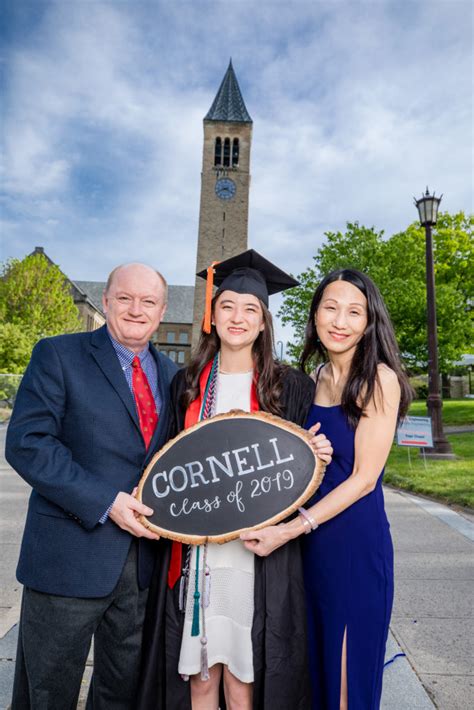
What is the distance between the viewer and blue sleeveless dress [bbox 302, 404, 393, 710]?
2.12 meters

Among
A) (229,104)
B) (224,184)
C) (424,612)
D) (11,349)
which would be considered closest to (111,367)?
(424,612)

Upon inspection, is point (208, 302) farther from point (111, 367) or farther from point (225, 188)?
point (225, 188)

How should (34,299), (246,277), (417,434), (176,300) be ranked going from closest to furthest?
(246,277) < (417,434) < (34,299) < (176,300)

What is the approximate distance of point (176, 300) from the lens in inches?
2955

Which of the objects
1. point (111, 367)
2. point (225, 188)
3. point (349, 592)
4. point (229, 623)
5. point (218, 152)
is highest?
point (218, 152)

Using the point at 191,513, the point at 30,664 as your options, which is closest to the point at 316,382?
the point at 191,513

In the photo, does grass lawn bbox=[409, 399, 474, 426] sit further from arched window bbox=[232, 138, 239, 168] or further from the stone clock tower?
arched window bbox=[232, 138, 239, 168]

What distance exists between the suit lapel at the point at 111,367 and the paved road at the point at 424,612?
176 centimetres

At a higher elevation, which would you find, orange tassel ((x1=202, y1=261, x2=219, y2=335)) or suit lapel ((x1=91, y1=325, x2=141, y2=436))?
orange tassel ((x1=202, y1=261, x2=219, y2=335))

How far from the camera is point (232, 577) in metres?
2.17

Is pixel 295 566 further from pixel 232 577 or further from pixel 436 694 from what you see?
pixel 436 694

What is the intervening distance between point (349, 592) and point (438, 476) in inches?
310

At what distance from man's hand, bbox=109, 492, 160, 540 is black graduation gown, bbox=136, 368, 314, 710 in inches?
10.0

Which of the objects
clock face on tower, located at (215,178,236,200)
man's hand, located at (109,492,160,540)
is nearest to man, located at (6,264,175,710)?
man's hand, located at (109,492,160,540)
